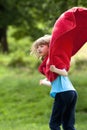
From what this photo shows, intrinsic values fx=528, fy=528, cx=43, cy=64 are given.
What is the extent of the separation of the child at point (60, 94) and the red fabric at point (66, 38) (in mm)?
Answer: 86

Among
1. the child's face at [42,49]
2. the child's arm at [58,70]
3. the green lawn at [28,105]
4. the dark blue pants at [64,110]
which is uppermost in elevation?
the child's face at [42,49]

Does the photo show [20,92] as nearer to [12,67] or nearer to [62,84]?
[62,84]

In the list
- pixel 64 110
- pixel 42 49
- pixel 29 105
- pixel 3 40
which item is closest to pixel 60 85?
pixel 64 110

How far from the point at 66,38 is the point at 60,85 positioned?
1.89 feet

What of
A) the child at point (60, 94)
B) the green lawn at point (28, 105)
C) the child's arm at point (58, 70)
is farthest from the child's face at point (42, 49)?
the green lawn at point (28, 105)

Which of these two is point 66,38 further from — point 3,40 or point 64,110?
point 3,40

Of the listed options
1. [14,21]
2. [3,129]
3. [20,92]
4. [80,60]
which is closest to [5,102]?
[20,92]

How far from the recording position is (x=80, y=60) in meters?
22.9

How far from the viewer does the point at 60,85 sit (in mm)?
6391

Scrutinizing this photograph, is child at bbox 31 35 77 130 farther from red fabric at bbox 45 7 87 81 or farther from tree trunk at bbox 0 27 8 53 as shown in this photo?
tree trunk at bbox 0 27 8 53

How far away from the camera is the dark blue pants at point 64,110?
635 cm

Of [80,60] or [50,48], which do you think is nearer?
[50,48]

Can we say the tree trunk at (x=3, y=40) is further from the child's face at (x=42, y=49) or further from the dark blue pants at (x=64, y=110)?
the dark blue pants at (x=64, y=110)

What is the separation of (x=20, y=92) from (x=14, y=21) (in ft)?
40.5
